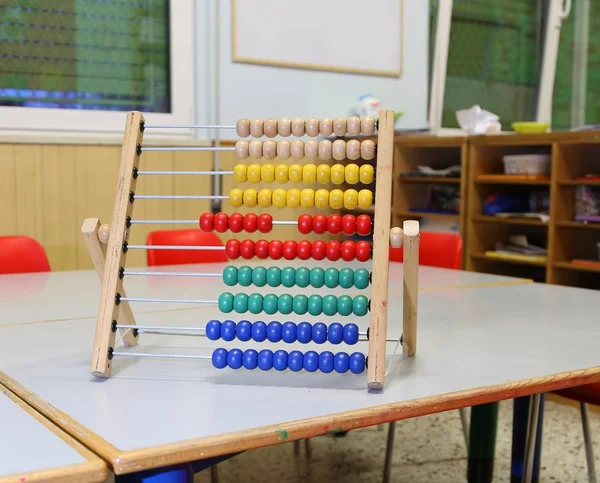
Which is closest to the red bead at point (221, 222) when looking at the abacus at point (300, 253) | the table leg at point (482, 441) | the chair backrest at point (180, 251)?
the abacus at point (300, 253)

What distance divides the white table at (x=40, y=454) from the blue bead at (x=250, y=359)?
359mm

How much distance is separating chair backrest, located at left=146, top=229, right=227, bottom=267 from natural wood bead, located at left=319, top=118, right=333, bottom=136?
1.54m

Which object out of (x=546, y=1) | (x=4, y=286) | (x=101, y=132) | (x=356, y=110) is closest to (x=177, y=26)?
(x=101, y=132)

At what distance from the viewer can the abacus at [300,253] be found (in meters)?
1.26

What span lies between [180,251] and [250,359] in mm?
1730

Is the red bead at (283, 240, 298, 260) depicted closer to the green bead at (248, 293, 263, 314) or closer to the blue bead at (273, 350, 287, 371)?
the green bead at (248, 293, 263, 314)

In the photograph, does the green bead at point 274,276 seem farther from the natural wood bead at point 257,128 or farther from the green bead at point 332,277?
the natural wood bead at point 257,128

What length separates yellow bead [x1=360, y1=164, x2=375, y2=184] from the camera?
54.0 inches

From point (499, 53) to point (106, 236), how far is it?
4.53m

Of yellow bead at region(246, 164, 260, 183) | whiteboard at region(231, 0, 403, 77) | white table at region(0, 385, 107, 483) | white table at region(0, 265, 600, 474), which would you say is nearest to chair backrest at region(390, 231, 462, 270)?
white table at region(0, 265, 600, 474)

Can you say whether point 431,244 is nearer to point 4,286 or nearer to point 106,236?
point 4,286

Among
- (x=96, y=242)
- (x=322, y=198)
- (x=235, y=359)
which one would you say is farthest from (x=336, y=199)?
(x=96, y=242)

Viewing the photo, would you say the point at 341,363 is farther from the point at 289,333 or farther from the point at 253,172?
the point at 253,172

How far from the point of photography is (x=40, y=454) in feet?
2.88
